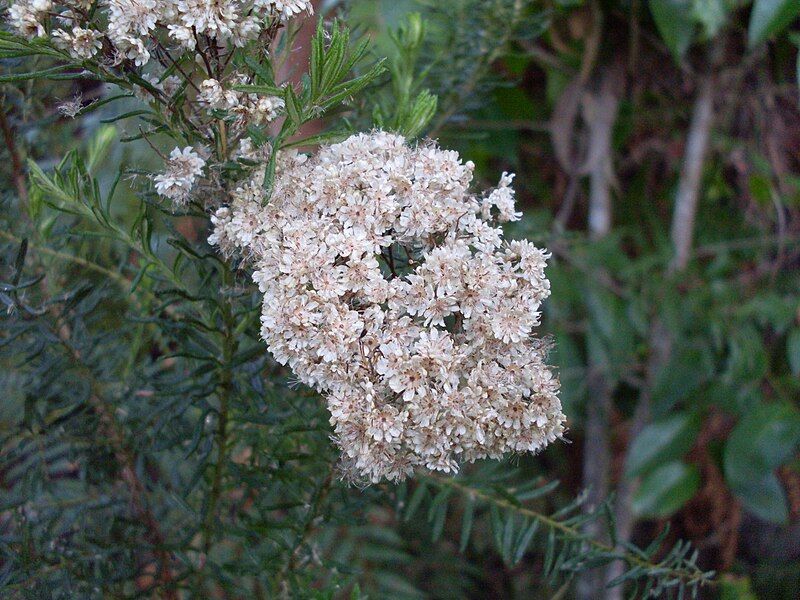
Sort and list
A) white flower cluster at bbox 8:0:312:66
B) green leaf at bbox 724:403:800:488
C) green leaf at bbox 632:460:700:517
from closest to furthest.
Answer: white flower cluster at bbox 8:0:312:66, green leaf at bbox 724:403:800:488, green leaf at bbox 632:460:700:517

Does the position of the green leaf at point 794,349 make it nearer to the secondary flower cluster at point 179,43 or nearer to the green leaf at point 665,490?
the green leaf at point 665,490

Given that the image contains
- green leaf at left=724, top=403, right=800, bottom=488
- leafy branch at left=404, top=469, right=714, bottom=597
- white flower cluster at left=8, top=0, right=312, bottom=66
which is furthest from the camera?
green leaf at left=724, top=403, right=800, bottom=488

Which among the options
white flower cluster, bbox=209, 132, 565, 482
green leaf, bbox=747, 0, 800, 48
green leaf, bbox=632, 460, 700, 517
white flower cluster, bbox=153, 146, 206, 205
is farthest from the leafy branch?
green leaf, bbox=747, 0, 800, 48

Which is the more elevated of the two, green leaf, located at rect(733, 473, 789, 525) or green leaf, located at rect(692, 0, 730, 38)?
green leaf, located at rect(692, 0, 730, 38)

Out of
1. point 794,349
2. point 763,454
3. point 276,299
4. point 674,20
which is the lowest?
point 763,454

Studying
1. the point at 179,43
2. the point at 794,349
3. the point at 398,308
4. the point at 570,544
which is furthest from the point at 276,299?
the point at 794,349

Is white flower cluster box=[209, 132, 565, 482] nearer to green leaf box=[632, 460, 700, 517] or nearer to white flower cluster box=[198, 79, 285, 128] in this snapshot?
white flower cluster box=[198, 79, 285, 128]

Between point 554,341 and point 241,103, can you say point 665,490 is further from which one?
point 241,103
